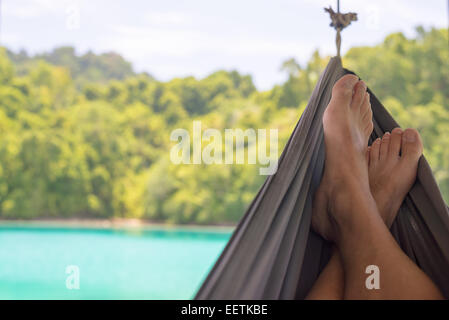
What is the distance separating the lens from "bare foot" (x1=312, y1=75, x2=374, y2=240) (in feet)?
3.29

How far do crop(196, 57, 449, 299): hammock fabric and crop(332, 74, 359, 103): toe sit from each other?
3 centimetres

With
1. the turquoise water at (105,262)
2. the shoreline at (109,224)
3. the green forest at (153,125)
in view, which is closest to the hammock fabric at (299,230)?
the turquoise water at (105,262)

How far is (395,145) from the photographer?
3.73 ft

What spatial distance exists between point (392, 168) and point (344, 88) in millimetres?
200

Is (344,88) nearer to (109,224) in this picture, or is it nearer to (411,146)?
(411,146)

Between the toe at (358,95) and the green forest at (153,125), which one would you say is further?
the green forest at (153,125)

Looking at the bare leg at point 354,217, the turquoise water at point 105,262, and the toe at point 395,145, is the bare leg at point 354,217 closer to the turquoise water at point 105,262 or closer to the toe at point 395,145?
the toe at point 395,145

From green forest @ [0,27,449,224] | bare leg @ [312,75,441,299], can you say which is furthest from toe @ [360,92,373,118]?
green forest @ [0,27,449,224]

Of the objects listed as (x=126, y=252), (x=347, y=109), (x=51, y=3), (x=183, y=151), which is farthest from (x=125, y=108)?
(x=347, y=109)

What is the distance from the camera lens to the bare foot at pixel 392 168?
41.8 inches

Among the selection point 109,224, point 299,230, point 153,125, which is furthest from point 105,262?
point 153,125

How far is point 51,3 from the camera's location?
65.7 feet
